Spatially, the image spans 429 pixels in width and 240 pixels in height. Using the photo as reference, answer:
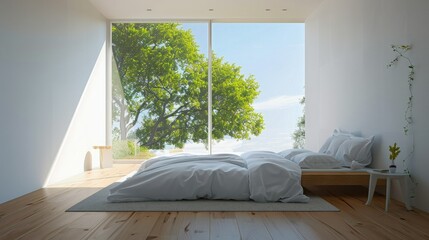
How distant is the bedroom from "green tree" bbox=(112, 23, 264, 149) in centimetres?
70

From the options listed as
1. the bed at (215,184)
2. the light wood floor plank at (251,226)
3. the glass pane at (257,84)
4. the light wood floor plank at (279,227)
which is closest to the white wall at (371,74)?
the glass pane at (257,84)

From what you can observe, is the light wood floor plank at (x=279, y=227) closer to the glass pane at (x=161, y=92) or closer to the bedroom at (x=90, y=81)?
the bedroom at (x=90, y=81)

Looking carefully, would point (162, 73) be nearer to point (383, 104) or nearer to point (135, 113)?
point (135, 113)

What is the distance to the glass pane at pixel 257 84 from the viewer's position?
8.45 metres

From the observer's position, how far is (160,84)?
8.23 meters

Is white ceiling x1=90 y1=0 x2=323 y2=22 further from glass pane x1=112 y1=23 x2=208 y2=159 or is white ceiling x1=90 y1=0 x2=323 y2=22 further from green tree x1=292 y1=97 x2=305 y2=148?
green tree x1=292 y1=97 x2=305 y2=148

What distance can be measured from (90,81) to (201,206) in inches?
163

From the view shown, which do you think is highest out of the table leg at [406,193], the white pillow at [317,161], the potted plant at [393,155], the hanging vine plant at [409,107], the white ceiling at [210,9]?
the white ceiling at [210,9]

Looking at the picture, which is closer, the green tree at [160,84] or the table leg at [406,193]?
the table leg at [406,193]

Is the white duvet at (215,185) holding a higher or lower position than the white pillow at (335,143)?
lower

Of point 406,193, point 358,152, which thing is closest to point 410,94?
point 406,193

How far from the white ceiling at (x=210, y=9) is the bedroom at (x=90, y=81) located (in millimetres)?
315

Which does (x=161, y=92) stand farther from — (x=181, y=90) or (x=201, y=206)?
(x=201, y=206)

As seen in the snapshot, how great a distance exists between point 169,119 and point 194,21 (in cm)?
192
